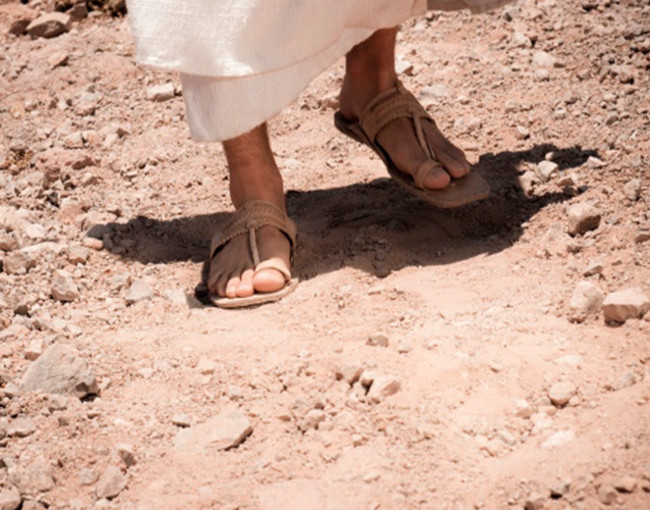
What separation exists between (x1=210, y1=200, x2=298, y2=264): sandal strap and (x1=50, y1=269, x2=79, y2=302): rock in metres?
0.38

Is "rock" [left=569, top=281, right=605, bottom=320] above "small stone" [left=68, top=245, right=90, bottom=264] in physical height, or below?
above

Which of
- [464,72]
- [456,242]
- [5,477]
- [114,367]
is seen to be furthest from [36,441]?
[464,72]

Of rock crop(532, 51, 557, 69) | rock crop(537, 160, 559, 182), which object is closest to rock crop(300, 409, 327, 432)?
rock crop(537, 160, 559, 182)

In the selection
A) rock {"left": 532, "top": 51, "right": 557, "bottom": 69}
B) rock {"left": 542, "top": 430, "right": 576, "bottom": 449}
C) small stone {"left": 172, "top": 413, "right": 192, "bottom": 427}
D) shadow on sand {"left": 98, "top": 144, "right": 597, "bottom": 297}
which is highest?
rock {"left": 542, "top": 430, "right": 576, "bottom": 449}

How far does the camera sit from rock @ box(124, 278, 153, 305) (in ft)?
8.66

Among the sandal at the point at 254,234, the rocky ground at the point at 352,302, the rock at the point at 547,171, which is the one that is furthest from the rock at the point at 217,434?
the rock at the point at 547,171

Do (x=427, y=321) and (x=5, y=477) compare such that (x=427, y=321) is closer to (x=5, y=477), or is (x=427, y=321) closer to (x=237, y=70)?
(x=237, y=70)

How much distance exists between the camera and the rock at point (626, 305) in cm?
210

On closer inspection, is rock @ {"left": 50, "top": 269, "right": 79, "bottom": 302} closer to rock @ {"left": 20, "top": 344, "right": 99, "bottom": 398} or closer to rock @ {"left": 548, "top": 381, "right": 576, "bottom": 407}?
rock @ {"left": 20, "top": 344, "right": 99, "bottom": 398}

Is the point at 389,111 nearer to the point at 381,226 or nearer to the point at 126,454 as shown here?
the point at 381,226

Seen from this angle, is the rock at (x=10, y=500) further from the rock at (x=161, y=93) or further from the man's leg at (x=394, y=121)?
the rock at (x=161, y=93)

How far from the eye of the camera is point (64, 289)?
2637 mm

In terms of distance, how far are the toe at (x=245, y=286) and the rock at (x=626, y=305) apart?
88 cm

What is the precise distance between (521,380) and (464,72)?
1.98m
